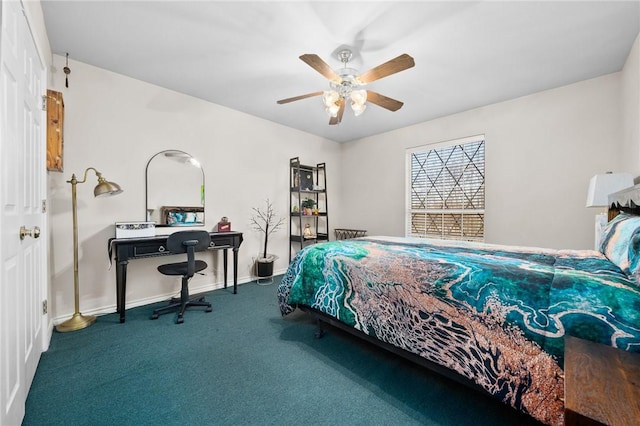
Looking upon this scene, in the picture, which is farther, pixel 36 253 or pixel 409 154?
pixel 409 154

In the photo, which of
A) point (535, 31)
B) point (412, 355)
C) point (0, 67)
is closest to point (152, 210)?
point (0, 67)

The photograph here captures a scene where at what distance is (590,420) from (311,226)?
15.0ft

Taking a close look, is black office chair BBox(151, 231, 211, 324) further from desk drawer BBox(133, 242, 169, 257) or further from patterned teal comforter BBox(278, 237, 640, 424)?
patterned teal comforter BBox(278, 237, 640, 424)

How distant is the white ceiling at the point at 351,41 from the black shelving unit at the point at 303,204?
1592mm

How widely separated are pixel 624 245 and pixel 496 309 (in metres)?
0.76

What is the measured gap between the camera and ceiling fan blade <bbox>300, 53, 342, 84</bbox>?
1899mm

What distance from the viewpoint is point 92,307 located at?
269 centimetres

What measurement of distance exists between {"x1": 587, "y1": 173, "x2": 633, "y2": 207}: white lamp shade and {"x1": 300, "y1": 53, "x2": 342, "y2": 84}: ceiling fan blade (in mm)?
2333

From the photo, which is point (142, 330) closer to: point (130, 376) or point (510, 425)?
point (130, 376)

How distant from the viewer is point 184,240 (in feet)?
8.52

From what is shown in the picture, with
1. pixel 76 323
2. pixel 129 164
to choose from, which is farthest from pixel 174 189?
pixel 76 323

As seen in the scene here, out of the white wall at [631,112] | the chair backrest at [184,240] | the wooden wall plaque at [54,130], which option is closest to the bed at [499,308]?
the white wall at [631,112]

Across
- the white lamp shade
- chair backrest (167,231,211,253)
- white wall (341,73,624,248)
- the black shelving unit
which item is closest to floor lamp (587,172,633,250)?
the white lamp shade

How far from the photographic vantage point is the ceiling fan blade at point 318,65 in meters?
1.90
